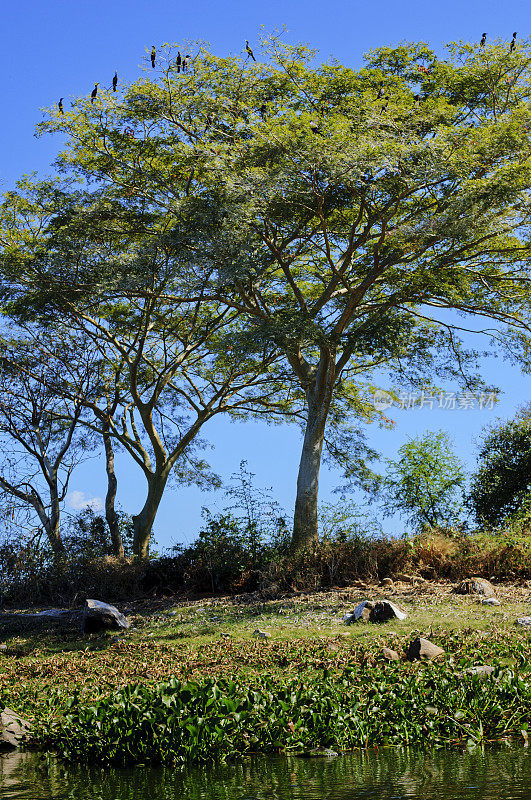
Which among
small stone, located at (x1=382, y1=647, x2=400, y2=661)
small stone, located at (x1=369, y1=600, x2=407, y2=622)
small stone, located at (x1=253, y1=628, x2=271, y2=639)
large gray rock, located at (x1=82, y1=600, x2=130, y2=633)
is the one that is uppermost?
large gray rock, located at (x1=82, y1=600, x2=130, y2=633)

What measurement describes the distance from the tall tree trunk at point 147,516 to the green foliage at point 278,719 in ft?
40.9

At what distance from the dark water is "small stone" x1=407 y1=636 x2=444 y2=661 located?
2046mm

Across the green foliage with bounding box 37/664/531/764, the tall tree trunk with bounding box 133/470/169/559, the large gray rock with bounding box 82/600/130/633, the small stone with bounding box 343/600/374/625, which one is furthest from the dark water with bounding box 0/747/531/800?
the tall tree trunk with bounding box 133/470/169/559

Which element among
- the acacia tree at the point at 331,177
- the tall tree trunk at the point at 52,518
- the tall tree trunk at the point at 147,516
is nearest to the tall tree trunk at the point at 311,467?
the acacia tree at the point at 331,177

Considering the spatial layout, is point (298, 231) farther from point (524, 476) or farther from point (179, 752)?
point (179, 752)

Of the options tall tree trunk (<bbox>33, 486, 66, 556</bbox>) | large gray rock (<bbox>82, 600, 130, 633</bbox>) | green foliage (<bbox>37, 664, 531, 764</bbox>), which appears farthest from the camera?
tall tree trunk (<bbox>33, 486, 66, 556</bbox>)

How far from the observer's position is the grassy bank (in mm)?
4875

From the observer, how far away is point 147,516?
18109 millimetres

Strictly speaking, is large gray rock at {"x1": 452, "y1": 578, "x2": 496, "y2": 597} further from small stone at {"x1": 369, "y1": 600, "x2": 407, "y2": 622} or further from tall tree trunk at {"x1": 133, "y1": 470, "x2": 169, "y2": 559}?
tall tree trunk at {"x1": 133, "y1": 470, "x2": 169, "y2": 559}

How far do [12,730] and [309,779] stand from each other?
274 cm

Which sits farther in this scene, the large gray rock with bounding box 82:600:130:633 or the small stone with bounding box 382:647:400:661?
the large gray rock with bounding box 82:600:130:633

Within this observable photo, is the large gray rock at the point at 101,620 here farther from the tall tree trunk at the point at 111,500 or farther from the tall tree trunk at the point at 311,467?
the tall tree trunk at the point at 111,500

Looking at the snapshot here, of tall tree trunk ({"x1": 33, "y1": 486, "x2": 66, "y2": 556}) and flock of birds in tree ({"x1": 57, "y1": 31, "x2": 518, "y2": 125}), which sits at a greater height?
flock of birds in tree ({"x1": 57, "y1": 31, "x2": 518, "y2": 125})

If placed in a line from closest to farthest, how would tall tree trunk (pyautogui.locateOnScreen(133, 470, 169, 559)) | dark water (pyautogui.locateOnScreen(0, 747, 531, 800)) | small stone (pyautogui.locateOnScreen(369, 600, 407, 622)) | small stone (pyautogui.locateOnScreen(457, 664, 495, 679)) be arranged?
dark water (pyautogui.locateOnScreen(0, 747, 531, 800)) < small stone (pyautogui.locateOnScreen(457, 664, 495, 679)) < small stone (pyautogui.locateOnScreen(369, 600, 407, 622)) < tall tree trunk (pyautogui.locateOnScreen(133, 470, 169, 559))
